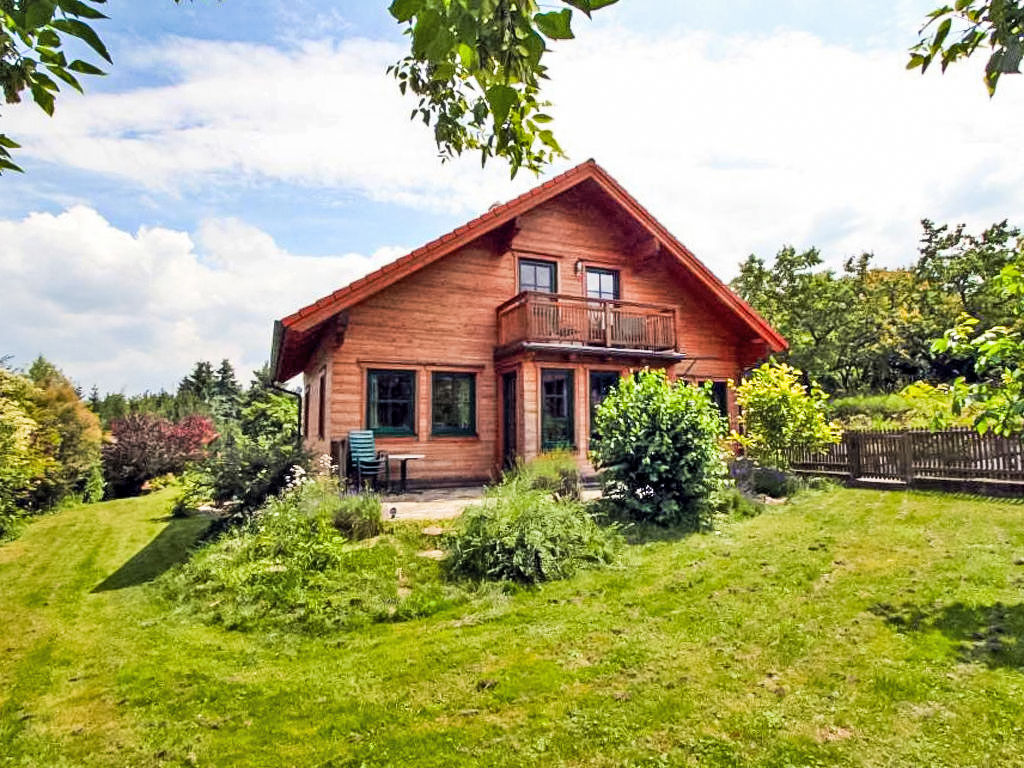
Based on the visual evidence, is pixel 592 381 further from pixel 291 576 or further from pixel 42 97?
pixel 42 97

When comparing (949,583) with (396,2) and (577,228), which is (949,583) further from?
(577,228)

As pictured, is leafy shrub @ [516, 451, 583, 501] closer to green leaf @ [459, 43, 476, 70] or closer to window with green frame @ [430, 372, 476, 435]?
window with green frame @ [430, 372, 476, 435]

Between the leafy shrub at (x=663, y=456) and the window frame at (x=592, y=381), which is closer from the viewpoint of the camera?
the leafy shrub at (x=663, y=456)

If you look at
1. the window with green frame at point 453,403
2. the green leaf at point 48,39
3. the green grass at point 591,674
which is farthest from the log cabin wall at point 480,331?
the green leaf at point 48,39

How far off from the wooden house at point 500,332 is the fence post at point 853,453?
4503 millimetres

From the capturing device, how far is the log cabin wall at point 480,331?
1303 cm

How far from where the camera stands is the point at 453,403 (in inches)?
552

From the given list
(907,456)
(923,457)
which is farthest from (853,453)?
(923,457)

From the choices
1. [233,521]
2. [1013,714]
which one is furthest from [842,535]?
[233,521]

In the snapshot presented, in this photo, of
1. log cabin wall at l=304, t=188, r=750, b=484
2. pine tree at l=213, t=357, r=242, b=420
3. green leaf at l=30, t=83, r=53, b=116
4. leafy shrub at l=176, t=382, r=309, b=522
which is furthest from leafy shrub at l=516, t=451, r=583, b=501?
pine tree at l=213, t=357, r=242, b=420

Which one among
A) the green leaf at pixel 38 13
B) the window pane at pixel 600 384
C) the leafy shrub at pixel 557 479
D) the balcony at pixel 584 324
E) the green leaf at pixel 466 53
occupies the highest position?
the balcony at pixel 584 324

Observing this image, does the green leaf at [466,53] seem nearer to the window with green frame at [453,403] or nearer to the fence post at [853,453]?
the window with green frame at [453,403]

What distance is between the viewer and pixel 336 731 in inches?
134

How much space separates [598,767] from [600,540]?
4.18m
